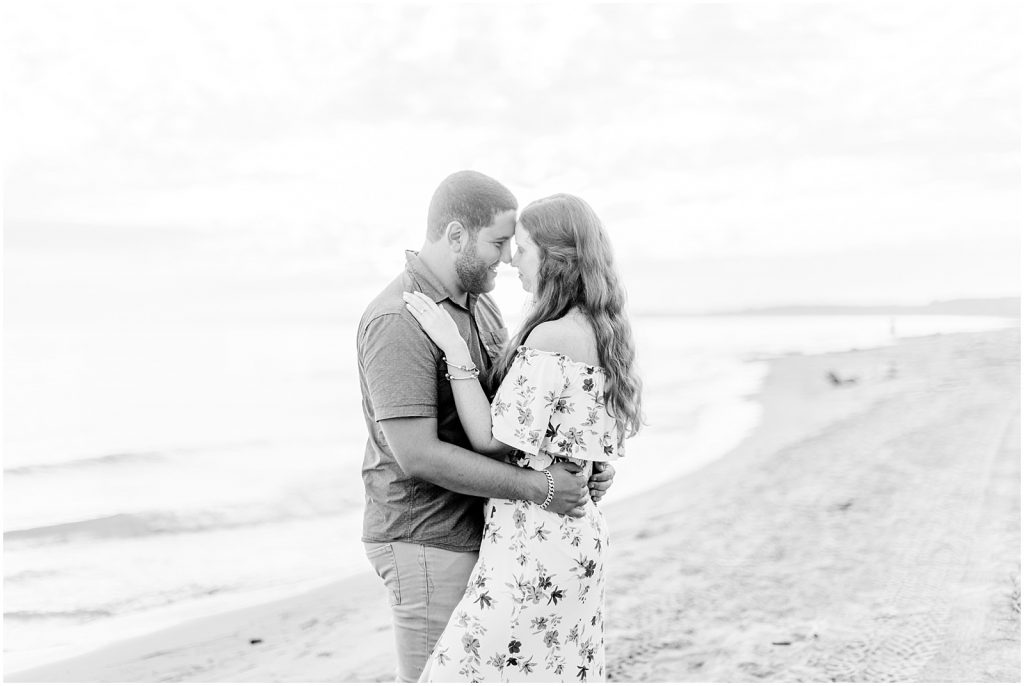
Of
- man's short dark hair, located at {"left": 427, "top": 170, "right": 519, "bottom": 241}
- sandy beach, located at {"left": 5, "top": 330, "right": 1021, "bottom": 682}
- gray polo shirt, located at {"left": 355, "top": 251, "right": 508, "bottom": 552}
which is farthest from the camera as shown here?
sandy beach, located at {"left": 5, "top": 330, "right": 1021, "bottom": 682}

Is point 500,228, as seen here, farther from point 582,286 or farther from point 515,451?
point 515,451

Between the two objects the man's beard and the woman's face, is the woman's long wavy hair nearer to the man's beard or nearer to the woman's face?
the woman's face

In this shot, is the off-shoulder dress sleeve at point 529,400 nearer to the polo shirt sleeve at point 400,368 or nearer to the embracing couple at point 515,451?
the embracing couple at point 515,451

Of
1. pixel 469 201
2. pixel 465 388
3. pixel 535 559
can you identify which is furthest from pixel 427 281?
pixel 535 559

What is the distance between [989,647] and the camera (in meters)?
4.41

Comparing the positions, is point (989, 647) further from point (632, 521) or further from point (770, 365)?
point (770, 365)

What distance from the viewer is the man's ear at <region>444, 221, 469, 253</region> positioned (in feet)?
9.76

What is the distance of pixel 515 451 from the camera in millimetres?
2803

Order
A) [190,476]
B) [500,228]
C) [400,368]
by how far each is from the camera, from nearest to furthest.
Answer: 1. [400,368]
2. [500,228]
3. [190,476]

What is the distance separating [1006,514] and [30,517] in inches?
377

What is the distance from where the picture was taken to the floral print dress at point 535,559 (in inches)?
105

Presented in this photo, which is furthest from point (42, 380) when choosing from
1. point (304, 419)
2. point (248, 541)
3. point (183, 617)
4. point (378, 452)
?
point (378, 452)

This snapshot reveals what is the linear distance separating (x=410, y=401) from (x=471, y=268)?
0.54 metres

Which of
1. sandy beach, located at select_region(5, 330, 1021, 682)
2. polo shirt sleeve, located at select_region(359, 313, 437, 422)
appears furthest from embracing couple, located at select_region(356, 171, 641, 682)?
sandy beach, located at select_region(5, 330, 1021, 682)
